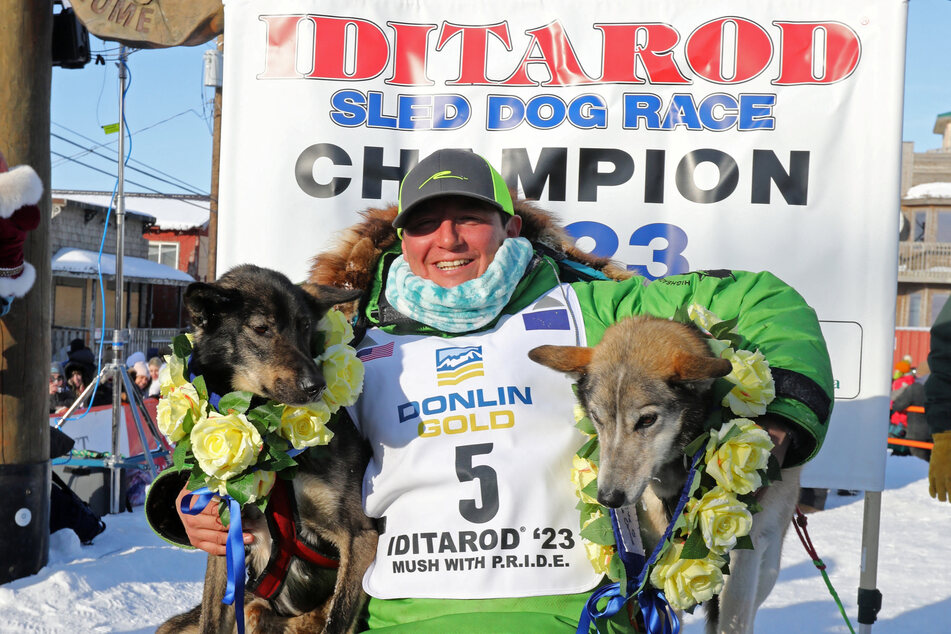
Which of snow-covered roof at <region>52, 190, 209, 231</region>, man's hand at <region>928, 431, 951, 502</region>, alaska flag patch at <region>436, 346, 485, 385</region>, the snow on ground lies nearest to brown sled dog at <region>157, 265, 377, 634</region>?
alaska flag patch at <region>436, 346, 485, 385</region>

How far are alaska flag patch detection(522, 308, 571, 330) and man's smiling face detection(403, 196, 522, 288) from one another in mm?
219

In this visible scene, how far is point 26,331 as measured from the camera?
4.75m

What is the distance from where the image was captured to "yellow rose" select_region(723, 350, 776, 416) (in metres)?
1.83

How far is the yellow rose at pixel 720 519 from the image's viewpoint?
1788 millimetres

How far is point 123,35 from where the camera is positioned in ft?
13.2

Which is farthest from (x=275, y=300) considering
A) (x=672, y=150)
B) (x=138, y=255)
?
(x=138, y=255)

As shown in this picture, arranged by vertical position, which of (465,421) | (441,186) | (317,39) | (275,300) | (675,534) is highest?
(317,39)

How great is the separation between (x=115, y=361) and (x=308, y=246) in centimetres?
357

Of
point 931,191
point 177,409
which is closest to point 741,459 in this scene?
point 177,409

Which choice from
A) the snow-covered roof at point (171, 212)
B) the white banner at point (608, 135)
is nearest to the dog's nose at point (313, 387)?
the white banner at point (608, 135)

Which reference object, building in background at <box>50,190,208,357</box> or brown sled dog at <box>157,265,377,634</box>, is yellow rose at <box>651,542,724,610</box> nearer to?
brown sled dog at <box>157,265,377,634</box>

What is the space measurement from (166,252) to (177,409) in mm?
33932

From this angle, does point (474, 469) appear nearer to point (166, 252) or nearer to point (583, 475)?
point (583, 475)

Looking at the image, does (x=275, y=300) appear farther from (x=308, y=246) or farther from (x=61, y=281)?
(x=61, y=281)
